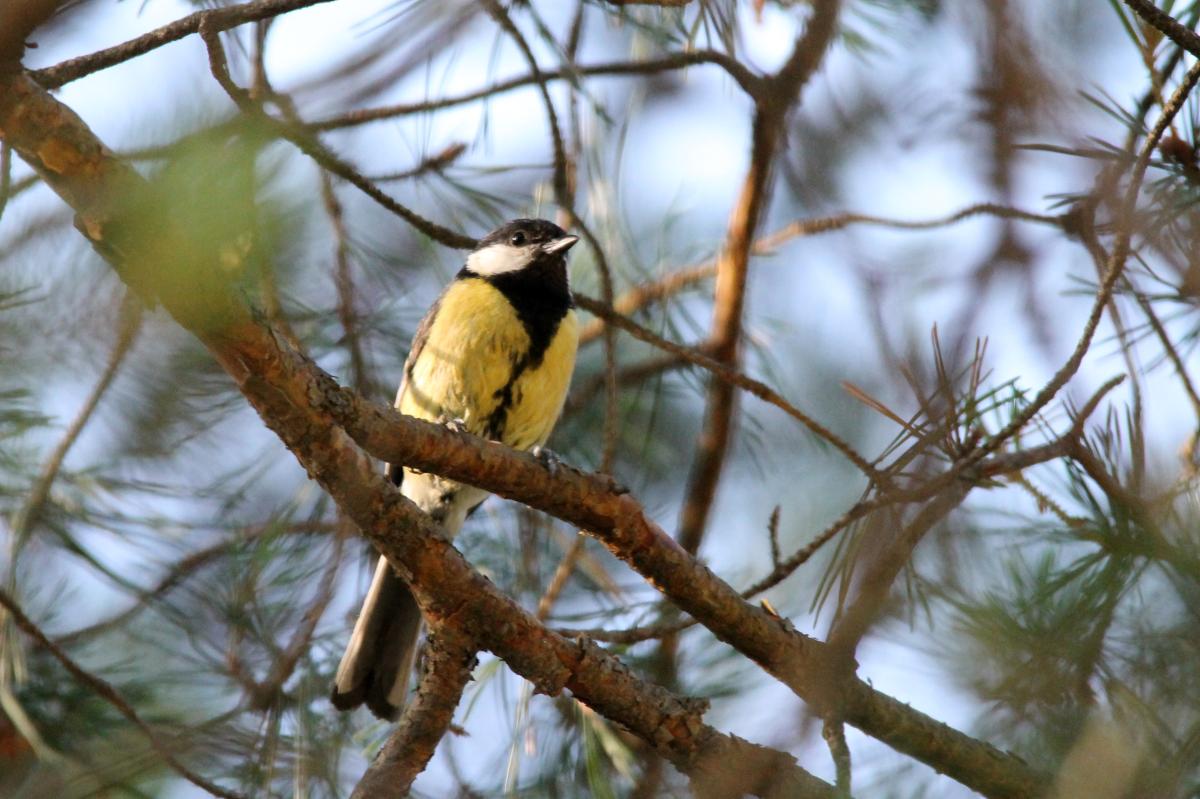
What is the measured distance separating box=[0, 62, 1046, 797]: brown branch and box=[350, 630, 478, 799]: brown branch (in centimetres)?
6

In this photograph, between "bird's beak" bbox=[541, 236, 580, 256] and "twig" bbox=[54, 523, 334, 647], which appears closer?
"twig" bbox=[54, 523, 334, 647]

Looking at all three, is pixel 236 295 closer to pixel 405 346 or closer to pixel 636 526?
pixel 636 526

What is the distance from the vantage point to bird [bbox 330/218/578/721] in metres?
3.76

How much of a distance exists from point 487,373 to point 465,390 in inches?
3.9

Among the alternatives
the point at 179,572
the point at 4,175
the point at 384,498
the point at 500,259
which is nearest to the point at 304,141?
the point at 4,175

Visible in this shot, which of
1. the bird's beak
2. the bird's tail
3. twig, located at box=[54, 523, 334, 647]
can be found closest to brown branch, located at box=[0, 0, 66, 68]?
twig, located at box=[54, 523, 334, 647]

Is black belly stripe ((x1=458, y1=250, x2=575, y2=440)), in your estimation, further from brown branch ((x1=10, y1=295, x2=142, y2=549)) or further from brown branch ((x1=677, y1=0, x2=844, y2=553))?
brown branch ((x1=10, y1=295, x2=142, y2=549))

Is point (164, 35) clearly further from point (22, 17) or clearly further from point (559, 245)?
point (559, 245)

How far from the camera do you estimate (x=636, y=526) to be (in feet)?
9.49

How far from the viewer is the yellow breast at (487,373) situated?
399 centimetres

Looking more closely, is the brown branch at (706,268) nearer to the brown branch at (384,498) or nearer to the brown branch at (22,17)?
the brown branch at (384,498)

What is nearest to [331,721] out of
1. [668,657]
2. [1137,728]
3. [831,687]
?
[668,657]

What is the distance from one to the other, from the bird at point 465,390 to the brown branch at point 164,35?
1565 mm

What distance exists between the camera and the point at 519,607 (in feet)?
9.09
